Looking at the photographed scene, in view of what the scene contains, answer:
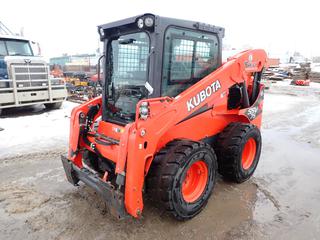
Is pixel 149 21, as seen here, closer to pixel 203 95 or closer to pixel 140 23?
pixel 140 23

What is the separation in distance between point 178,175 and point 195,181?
24.1 inches

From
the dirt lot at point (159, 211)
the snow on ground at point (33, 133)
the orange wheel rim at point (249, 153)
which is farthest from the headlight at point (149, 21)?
the snow on ground at point (33, 133)

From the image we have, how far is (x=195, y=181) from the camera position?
3.38 m

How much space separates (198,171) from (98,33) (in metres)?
2.27

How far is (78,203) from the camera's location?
11.4 feet

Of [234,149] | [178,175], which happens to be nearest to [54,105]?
[234,149]

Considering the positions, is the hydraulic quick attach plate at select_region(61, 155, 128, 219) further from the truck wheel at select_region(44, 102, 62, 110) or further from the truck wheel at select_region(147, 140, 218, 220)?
the truck wheel at select_region(44, 102, 62, 110)

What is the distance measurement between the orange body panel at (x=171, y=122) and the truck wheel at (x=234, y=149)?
0.19 m

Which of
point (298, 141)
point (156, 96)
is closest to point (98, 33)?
point (156, 96)

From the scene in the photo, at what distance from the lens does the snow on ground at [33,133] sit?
5.51 metres

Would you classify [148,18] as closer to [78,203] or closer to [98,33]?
A: [98,33]

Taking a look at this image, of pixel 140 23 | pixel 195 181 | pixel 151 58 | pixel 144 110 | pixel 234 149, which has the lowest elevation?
pixel 195 181

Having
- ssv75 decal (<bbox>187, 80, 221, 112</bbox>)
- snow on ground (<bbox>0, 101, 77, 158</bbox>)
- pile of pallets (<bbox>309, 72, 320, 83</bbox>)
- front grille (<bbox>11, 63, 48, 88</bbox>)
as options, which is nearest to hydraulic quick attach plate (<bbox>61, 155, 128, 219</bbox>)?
ssv75 decal (<bbox>187, 80, 221, 112</bbox>)

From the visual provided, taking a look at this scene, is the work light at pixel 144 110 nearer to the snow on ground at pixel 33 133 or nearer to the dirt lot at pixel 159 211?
the dirt lot at pixel 159 211
